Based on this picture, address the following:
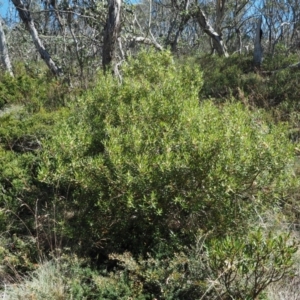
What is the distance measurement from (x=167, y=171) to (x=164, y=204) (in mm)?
361

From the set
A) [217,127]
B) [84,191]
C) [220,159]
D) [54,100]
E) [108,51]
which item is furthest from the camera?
[54,100]

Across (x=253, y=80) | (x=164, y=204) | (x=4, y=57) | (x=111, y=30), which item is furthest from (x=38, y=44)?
(x=164, y=204)

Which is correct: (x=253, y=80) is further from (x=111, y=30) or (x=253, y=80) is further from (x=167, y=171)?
(x=167, y=171)

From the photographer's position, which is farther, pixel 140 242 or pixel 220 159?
pixel 140 242

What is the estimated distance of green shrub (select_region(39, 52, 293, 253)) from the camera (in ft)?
9.27

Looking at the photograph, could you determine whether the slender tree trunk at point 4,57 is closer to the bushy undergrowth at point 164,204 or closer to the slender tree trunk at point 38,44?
the slender tree trunk at point 38,44

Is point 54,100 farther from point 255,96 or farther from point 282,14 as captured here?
point 282,14

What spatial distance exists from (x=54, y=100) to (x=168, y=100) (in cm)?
546

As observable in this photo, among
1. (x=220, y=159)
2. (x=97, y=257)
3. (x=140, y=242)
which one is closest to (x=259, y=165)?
(x=220, y=159)

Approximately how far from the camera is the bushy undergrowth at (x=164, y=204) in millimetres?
2762

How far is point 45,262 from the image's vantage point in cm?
327

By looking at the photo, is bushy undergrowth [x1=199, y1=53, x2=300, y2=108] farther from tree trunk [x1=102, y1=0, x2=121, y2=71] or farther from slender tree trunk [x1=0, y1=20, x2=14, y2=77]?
slender tree trunk [x1=0, y1=20, x2=14, y2=77]

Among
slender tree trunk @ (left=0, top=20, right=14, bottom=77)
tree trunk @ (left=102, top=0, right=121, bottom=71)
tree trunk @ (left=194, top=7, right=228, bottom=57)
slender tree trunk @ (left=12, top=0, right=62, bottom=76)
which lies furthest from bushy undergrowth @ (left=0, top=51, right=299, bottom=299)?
slender tree trunk @ (left=0, top=20, right=14, bottom=77)

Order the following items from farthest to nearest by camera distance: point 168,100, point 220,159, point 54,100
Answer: point 54,100
point 168,100
point 220,159
